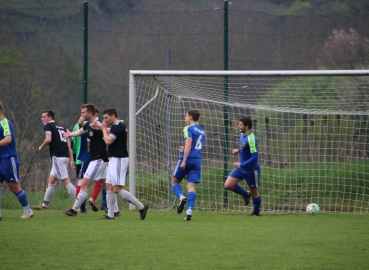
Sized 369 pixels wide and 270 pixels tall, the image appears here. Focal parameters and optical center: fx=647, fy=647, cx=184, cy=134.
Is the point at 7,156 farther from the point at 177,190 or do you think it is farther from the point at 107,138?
the point at 177,190

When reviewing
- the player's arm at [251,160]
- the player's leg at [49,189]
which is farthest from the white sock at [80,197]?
the player's arm at [251,160]

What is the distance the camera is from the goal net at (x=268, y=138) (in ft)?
43.1

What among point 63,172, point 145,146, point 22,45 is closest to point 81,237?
point 63,172

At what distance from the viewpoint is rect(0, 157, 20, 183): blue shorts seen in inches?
388

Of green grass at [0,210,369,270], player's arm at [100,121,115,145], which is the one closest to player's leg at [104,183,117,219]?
green grass at [0,210,369,270]

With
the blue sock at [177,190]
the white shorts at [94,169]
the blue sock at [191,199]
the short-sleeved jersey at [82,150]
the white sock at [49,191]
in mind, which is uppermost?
the short-sleeved jersey at [82,150]

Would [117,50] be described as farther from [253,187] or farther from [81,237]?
[81,237]

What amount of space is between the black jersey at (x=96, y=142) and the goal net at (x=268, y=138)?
7.89 feet

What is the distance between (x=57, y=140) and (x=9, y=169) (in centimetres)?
210

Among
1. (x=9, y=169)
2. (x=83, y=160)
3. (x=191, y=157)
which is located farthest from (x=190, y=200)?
(x=9, y=169)

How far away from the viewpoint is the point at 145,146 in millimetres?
13359

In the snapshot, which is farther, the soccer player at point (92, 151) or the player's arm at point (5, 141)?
the soccer player at point (92, 151)

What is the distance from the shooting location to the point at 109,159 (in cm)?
1061

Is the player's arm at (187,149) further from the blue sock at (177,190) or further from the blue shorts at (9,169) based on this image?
the blue shorts at (9,169)
